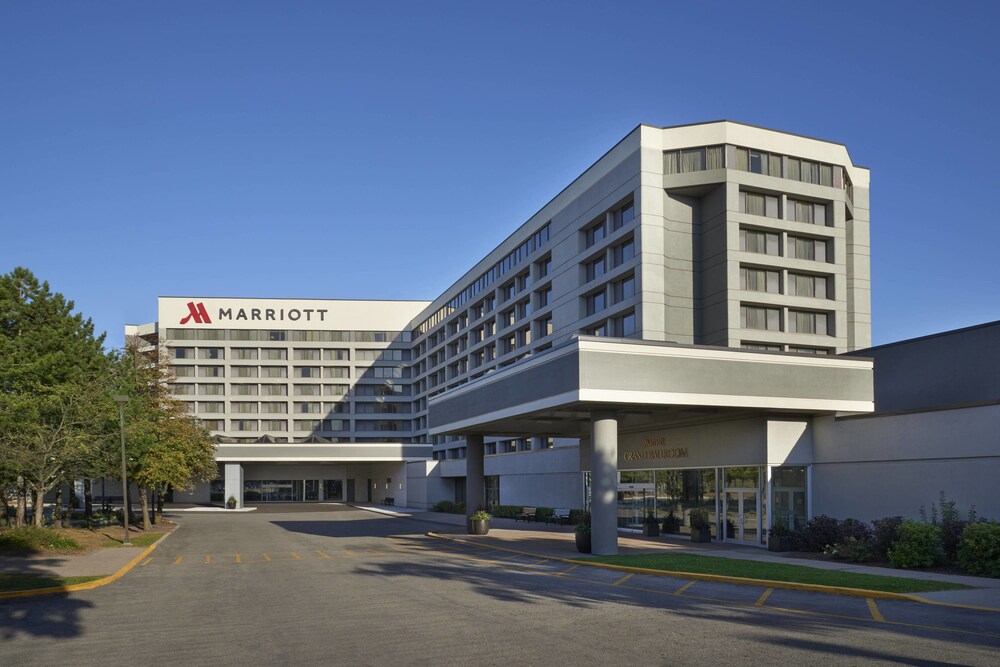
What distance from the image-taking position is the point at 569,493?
50.8 meters

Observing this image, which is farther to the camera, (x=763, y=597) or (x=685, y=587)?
(x=685, y=587)

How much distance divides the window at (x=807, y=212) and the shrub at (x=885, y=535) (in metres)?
32.4

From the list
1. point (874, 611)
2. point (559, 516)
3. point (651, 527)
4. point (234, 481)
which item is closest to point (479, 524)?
point (651, 527)

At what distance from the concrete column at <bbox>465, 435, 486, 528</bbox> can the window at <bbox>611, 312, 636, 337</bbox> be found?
1318 cm

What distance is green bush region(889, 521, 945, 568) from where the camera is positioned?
74.4 ft

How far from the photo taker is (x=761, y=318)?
52844mm

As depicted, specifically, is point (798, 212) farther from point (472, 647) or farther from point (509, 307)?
point (472, 647)

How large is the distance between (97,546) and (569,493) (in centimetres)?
2596

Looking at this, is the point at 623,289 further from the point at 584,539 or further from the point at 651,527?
the point at 584,539

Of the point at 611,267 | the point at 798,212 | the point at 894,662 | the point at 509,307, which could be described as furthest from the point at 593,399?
the point at 509,307

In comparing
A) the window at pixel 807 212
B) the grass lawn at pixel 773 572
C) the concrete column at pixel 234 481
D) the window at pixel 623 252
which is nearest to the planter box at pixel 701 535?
the grass lawn at pixel 773 572

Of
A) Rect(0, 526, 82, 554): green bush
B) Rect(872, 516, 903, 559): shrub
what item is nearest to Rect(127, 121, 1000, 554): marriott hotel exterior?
Rect(872, 516, 903, 559): shrub

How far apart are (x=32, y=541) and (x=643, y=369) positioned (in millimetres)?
22070

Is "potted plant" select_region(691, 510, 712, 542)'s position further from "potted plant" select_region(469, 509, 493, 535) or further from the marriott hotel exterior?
"potted plant" select_region(469, 509, 493, 535)
